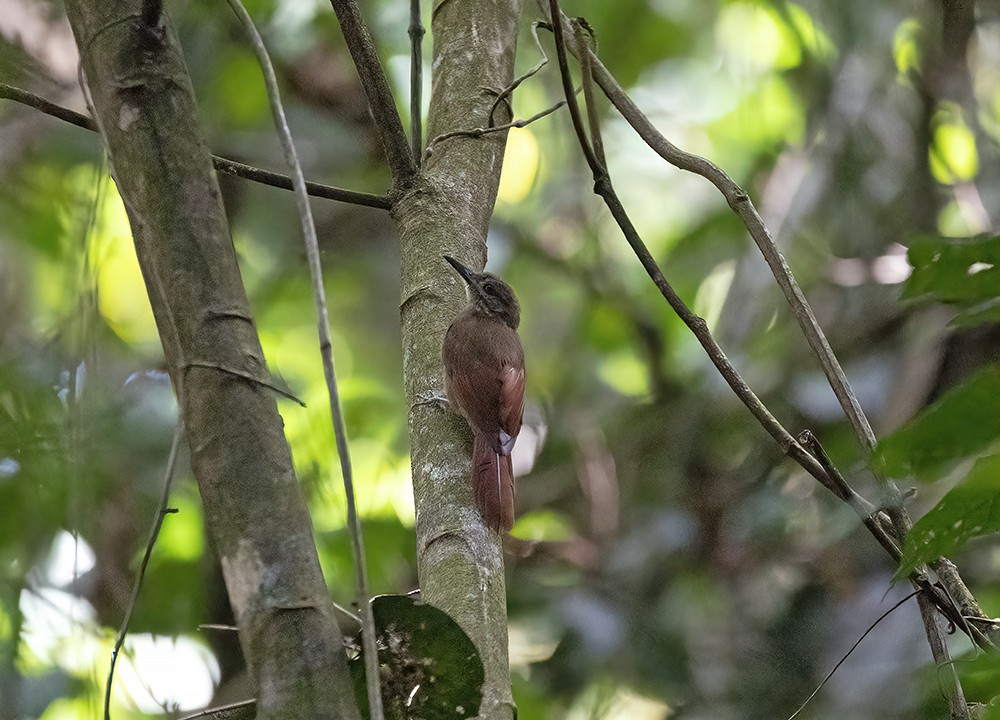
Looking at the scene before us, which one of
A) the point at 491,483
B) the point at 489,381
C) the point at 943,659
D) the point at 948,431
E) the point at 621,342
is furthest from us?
the point at 621,342

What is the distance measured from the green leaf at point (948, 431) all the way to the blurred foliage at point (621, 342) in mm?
2321

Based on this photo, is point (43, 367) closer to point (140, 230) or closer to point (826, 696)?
point (140, 230)

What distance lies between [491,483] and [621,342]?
3.66 metres

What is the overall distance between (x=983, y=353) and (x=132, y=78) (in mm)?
4164

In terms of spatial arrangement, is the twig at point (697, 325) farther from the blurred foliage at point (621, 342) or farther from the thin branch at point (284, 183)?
the blurred foliage at point (621, 342)

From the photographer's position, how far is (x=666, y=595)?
4730mm

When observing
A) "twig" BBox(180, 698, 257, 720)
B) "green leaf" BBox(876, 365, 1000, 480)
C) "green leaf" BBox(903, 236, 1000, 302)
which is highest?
"green leaf" BBox(903, 236, 1000, 302)

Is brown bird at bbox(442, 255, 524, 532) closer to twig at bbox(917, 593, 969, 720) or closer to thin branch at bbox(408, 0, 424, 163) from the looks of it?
thin branch at bbox(408, 0, 424, 163)

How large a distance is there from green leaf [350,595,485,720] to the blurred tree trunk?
20 cm

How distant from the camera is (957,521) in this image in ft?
4.42

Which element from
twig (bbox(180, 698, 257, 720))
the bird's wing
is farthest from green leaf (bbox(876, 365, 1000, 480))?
the bird's wing

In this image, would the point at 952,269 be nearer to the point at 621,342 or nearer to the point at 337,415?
the point at 337,415

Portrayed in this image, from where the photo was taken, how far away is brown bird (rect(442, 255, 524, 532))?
2.58 meters

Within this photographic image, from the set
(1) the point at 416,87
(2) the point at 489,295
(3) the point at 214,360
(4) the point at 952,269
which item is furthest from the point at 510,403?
(4) the point at 952,269
